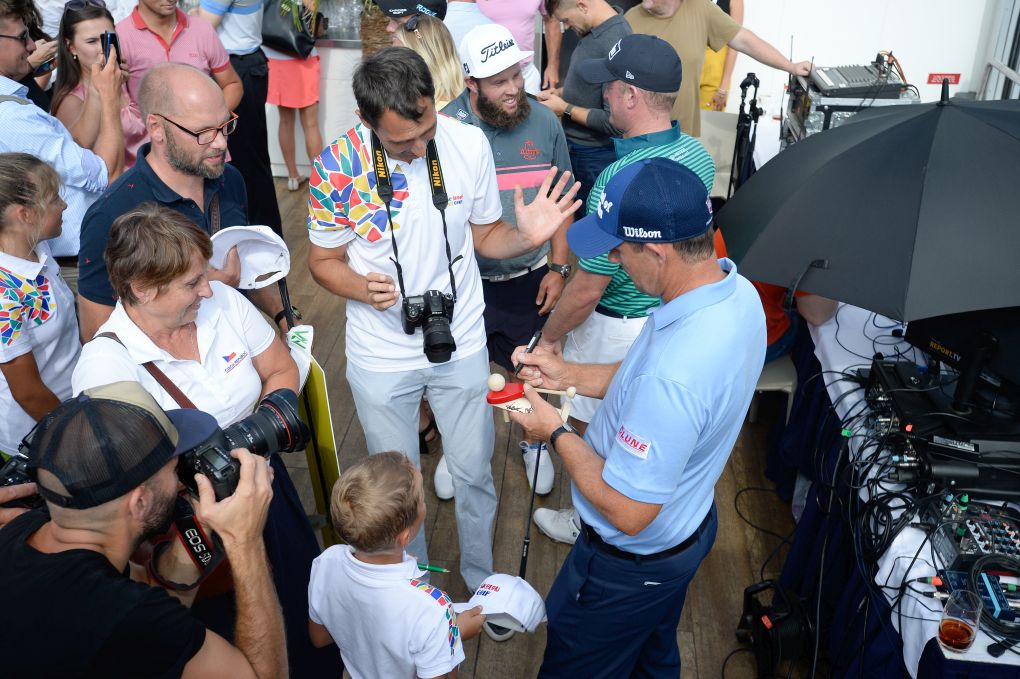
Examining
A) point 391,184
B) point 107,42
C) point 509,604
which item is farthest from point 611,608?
point 107,42

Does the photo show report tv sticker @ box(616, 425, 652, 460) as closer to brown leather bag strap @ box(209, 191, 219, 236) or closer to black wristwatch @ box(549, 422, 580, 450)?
black wristwatch @ box(549, 422, 580, 450)

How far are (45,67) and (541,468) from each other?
2.91 meters

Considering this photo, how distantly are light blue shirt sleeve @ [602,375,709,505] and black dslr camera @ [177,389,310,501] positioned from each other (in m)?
0.76

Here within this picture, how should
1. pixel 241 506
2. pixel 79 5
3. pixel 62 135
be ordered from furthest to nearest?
pixel 79 5 < pixel 62 135 < pixel 241 506

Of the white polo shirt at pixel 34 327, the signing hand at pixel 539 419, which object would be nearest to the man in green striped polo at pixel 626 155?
the signing hand at pixel 539 419

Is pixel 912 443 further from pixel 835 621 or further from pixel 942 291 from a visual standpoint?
pixel 835 621

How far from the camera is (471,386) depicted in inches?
97.3

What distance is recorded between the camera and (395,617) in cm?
180

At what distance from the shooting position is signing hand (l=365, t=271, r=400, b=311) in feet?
7.31

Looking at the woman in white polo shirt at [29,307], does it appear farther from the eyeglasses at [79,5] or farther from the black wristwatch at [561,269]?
the black wristwatch at [561,269]

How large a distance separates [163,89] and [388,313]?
2.95 feet

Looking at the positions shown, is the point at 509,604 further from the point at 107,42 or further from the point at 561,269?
the point at 107,42

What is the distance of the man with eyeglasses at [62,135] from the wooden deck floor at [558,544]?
4.23ft

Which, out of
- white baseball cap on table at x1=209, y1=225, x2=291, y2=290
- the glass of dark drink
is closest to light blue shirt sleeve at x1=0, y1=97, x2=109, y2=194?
white baseball cap on table at x1=209, y1=225, x2=291, y2=290
